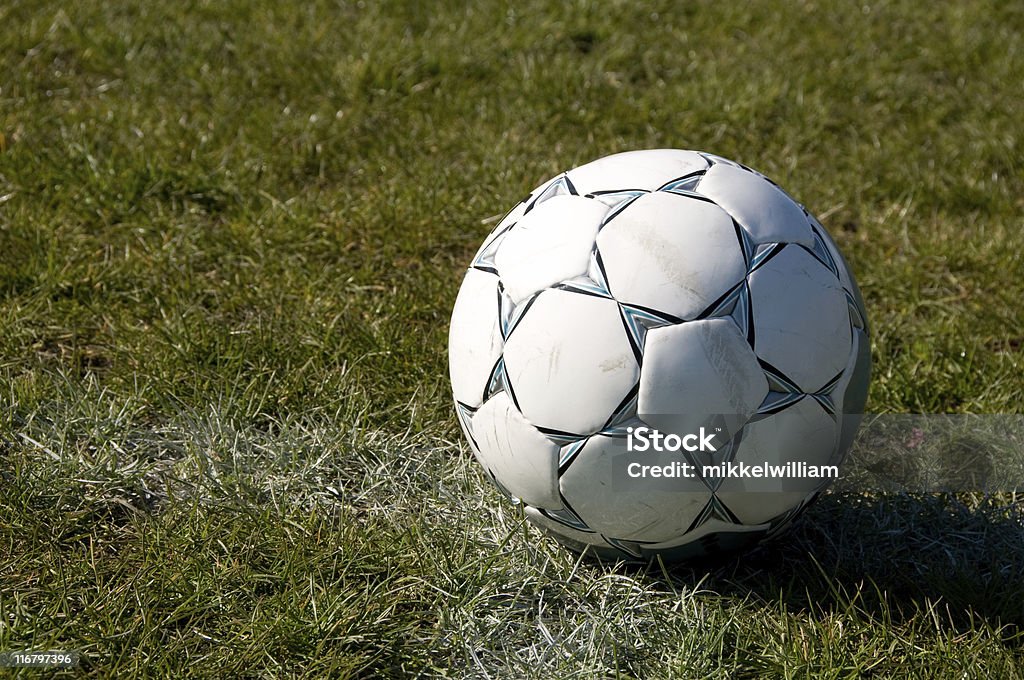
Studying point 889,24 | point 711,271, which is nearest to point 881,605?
point 711,271

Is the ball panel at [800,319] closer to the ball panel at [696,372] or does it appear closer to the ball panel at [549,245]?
the ball panel at [696,372]

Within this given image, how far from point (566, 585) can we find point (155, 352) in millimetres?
1580

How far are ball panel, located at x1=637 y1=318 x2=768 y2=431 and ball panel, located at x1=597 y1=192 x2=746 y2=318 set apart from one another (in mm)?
59

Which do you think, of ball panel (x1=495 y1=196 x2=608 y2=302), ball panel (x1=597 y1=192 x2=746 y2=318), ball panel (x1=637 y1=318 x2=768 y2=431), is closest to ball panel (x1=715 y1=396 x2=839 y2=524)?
ball panel (x1=637 y1=318 x2=768 y2=431)

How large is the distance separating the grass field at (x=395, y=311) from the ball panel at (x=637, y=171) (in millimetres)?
970

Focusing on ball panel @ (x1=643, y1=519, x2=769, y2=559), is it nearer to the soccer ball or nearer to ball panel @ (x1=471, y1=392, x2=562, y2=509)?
the soccer ball

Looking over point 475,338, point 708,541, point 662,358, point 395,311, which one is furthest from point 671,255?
point 395,311

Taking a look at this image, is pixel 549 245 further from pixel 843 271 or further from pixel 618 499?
pixel 843 271

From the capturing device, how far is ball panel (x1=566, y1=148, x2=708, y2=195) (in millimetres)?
2746

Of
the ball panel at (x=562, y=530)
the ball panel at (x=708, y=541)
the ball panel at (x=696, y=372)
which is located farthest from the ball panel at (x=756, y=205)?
the ball panel at (x=562, y=530)

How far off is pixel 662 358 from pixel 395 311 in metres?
1.56

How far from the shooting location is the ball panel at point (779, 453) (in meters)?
2.54

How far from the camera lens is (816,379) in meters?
2.58

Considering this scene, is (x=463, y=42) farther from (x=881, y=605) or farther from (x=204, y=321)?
(x=881, y=605)
